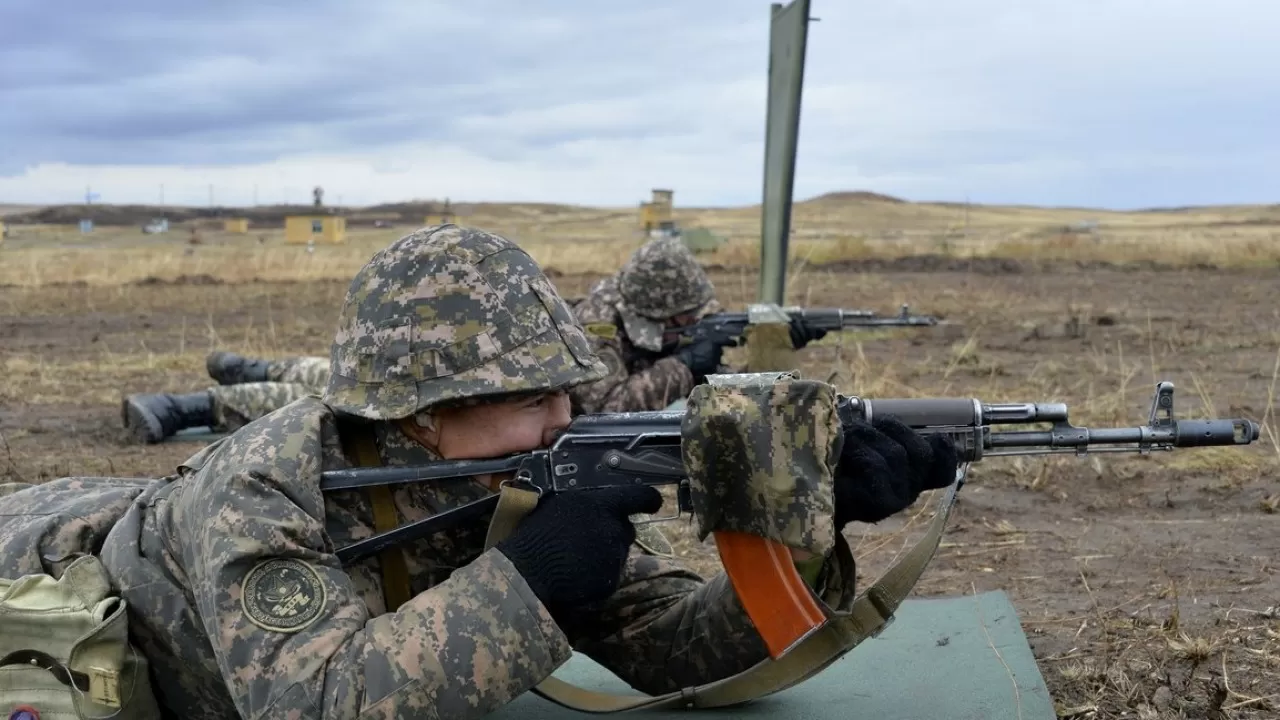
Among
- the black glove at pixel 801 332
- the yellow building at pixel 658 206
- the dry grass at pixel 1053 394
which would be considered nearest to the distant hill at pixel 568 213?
the yellow building at pixel 658 206

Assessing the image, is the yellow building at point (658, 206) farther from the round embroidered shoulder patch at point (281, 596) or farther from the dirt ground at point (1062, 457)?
the round embroidered shoulder patch at point (281, 596)

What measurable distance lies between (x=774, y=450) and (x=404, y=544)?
94 cm

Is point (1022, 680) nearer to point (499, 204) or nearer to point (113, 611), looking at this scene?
point (113, 611)

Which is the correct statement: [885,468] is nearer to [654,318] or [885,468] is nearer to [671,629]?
[671,629]

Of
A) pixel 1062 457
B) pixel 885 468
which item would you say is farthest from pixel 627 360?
pixel 885 468

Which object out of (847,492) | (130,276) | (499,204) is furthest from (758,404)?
(499,204)

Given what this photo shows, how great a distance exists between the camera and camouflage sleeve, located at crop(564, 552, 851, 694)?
333cm

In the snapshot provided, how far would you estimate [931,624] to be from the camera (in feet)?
13.8

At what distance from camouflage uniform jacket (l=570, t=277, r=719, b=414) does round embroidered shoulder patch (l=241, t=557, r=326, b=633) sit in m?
4.45

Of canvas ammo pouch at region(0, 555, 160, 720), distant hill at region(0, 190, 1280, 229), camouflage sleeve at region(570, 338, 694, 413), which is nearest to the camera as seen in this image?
canvas ammo pouch at region(0, 555, 160, 720)

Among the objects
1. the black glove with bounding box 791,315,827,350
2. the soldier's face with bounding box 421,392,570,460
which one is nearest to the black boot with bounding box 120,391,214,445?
the black glove with bounding box 791,315,827,350

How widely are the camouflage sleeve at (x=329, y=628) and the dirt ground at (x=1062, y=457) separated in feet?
5.74

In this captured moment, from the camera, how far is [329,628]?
2.62 metres

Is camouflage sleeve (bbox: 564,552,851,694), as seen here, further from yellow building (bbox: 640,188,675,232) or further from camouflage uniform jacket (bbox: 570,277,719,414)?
yellow building (bbox: 640,188,675,232)
